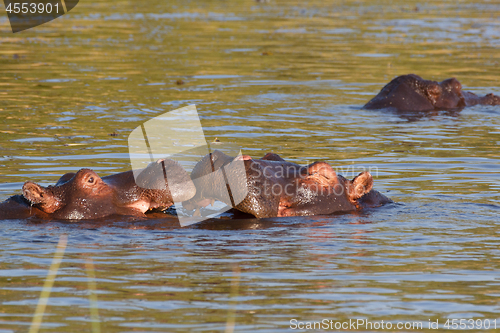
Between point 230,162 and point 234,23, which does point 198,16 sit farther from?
point 230,162

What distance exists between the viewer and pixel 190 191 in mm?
7297

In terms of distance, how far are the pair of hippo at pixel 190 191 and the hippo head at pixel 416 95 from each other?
7.32 m

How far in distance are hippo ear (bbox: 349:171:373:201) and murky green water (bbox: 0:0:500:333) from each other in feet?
0.84

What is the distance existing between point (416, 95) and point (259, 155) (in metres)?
5.15

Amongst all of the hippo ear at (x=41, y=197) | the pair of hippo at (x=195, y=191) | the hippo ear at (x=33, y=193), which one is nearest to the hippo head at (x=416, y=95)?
the pair of hippo at (x=195, y=191)

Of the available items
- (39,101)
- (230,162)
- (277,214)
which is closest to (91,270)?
(230,162)

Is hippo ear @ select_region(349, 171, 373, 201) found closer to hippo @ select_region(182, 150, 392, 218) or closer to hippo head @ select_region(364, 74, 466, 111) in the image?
hippo @ select_region(182, 150, 392, 218)

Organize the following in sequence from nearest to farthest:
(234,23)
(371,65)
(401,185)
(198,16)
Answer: (401,185)
(371,65)
(234,23)
(198,16)

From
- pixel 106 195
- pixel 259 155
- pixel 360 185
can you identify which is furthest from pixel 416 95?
pixel 106 195

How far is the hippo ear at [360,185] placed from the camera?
8039 millimetres

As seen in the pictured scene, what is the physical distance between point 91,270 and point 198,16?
25.0 meters

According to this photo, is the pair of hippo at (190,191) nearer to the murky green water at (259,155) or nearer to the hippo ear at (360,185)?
the hippo ear at (360,185)

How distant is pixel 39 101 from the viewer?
606 inches

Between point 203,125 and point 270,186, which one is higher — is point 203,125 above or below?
below
